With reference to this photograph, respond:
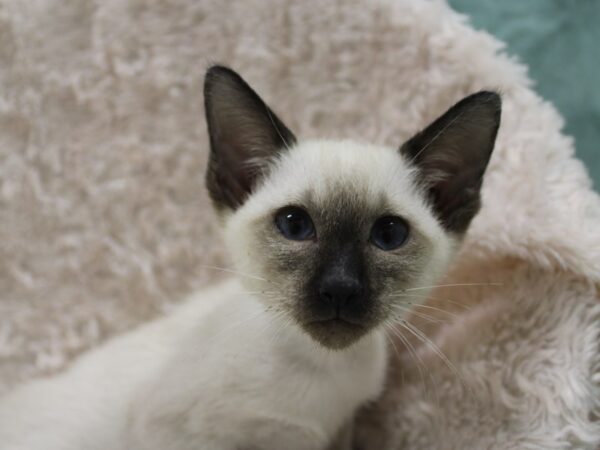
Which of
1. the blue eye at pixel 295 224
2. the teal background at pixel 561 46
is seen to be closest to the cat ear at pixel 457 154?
the blue eye at pixel 295 224

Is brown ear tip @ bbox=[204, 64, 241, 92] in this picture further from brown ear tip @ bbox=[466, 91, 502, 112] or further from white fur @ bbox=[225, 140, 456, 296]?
brown ear tip @ bbox=[466, 91, 502, 112]

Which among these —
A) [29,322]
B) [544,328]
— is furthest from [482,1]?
[29,322]

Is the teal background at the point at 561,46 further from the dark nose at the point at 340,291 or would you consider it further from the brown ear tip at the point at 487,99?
the dark nose at the point at 340,291

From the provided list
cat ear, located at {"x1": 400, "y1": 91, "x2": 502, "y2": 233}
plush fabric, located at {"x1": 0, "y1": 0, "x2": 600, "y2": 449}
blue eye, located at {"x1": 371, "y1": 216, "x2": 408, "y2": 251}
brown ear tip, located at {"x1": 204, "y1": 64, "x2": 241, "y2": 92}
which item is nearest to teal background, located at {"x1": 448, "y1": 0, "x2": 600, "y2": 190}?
plush fabric, located at {"x1": 0, "y1": 0, "x2": 600, "y2": 449}

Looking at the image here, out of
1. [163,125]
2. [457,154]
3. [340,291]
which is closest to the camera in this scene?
[340,291]

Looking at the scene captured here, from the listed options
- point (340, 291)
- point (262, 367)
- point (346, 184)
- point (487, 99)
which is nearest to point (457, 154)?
point (487, 99)

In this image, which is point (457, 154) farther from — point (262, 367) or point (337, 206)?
point (262, 367)
